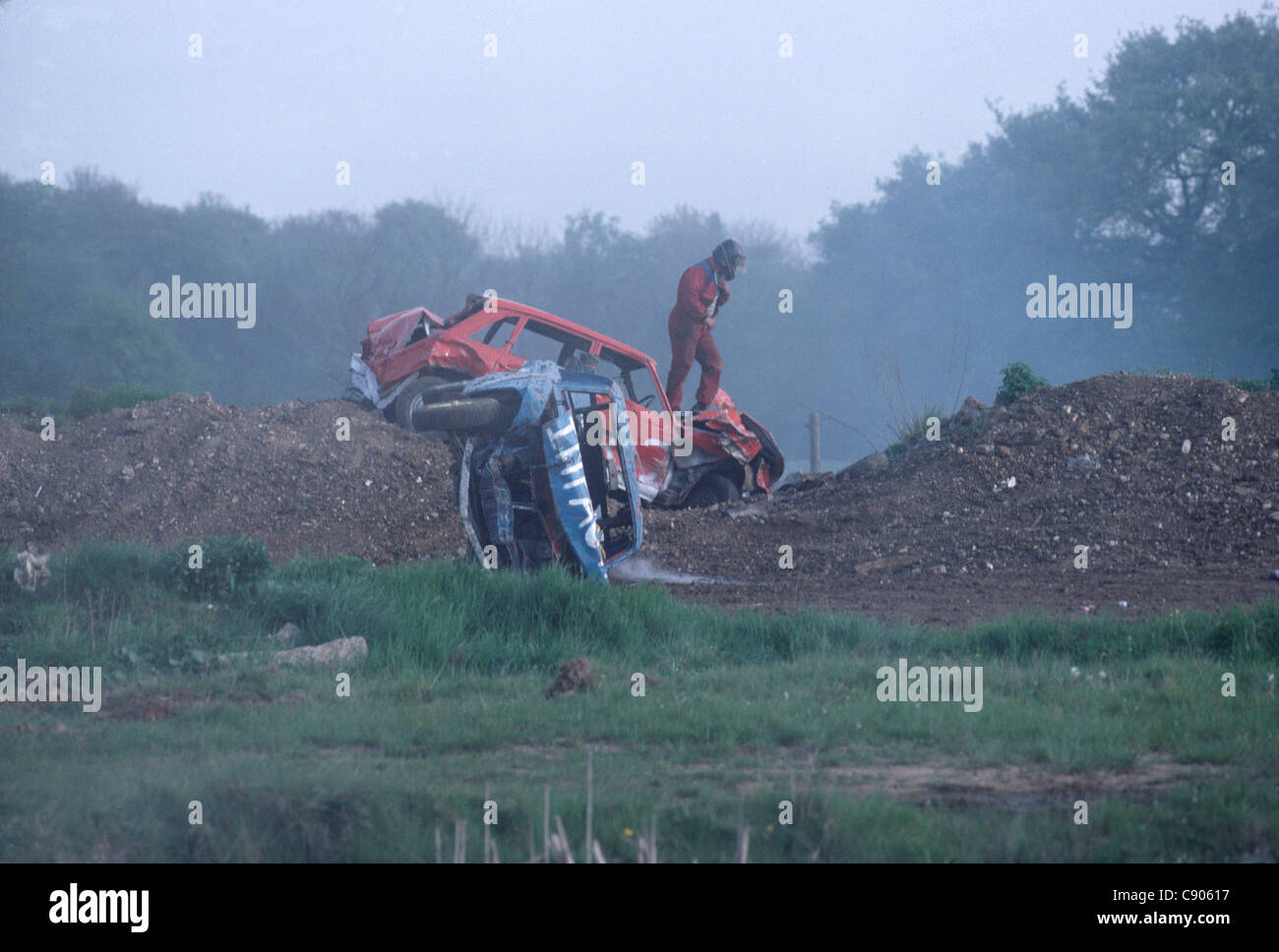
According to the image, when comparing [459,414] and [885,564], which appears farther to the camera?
[885,564]

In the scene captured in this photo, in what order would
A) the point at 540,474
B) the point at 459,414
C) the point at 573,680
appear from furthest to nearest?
A: 1. the point at 540,474
2. the point at 459,414
3. the point at 573,680

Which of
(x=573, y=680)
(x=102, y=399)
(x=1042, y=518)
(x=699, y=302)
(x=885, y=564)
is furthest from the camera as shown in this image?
(x=102, y=399)

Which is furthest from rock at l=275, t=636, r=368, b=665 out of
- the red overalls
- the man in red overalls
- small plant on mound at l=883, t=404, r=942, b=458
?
small plant on mound at l=883, t=404, r=942, b=458

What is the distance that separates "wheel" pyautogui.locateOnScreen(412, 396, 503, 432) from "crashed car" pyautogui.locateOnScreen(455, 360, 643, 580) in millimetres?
72

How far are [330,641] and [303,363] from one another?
4009cm

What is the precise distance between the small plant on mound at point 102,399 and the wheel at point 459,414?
33.2 feet

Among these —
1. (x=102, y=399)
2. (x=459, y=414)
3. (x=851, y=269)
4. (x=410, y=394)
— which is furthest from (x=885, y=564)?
(x=851, y=269)

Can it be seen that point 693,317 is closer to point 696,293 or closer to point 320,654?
point 696,293

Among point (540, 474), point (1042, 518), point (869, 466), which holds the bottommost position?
point (1042, 518)

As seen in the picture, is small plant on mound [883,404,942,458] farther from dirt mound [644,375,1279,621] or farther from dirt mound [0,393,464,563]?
dirt mound [0,393,464,563]

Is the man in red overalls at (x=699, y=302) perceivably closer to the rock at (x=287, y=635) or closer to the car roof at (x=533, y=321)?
the car roof at (x=533, y=321)

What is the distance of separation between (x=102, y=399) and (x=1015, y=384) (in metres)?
13.3

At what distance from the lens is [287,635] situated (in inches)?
277
